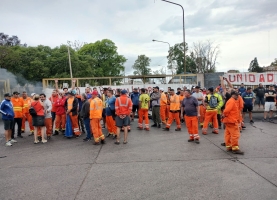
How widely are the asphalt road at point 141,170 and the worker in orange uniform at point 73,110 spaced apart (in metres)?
1.05

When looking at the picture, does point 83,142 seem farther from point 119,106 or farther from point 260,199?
point 260,199

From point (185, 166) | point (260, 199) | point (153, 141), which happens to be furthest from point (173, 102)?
point (260, 199)

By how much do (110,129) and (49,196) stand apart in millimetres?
5006

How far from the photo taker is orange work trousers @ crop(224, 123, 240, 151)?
6293mm

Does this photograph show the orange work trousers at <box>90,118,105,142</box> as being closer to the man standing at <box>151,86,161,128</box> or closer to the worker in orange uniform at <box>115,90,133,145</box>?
the worker in orange uniform at <box>115,90,133,145</box>

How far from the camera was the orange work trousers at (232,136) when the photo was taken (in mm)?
6293

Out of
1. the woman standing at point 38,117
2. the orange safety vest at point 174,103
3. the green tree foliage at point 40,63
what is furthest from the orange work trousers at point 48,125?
the green tree foliage at point 40,63

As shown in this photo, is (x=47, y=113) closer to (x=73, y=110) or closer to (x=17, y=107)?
(x=73, y=110)

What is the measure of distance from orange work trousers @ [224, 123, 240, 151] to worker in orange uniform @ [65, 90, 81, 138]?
5.34 m

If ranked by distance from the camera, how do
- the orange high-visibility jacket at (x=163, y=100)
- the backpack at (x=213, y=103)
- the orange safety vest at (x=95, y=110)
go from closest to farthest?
the orange safety vest at (x=95, y=110) < the backpack at (x=213, y=103) < the orange high-visibility jacket at (x=163, y=100)

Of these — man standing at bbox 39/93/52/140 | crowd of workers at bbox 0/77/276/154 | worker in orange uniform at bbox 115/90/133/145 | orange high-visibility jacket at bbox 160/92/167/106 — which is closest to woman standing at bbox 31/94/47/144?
crowd of workers at bbox 0/77/276/154

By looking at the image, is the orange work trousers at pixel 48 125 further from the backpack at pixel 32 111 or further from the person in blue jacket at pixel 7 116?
the person in blue jacket at pixel 7 116

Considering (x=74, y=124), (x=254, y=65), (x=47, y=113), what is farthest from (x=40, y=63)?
(x=254, y=65)

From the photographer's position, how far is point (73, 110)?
8.94 m
